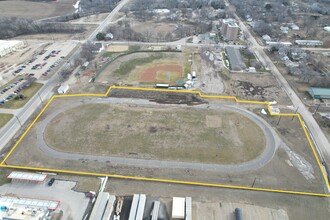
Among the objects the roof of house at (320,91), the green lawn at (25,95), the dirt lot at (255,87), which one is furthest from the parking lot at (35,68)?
the roof of house at (320,91)

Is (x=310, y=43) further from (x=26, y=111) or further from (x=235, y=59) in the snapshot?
(x=26, y=111)

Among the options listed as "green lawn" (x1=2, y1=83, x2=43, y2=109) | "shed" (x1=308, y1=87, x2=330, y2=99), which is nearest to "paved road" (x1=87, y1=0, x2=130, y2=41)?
"green lawn" (x1=2, y1=83, x2=43, y2=109)

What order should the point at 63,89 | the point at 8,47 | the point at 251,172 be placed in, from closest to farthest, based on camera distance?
the point at 251,172 → the point at 63,89 → the point at 8,47

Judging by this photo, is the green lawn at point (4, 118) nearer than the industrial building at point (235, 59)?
Yes

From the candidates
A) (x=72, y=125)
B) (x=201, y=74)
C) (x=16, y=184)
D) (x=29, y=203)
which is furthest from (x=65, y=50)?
(x=29, y=203)

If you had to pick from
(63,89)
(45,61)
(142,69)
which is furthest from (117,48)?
(63,89)

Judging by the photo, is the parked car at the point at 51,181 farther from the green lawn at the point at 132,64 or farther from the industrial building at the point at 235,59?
the industrial building at the point at 235,59
